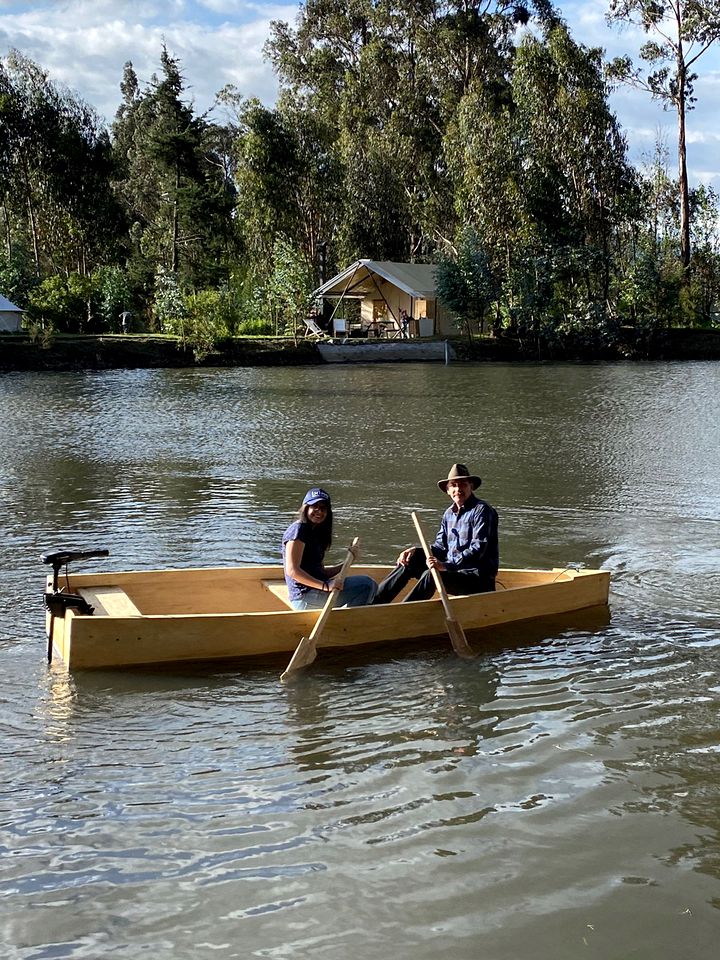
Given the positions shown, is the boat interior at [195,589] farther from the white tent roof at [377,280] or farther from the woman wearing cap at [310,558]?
the white tent roof at [377,280]

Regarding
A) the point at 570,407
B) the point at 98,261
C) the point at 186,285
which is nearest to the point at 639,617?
the point at 570,407

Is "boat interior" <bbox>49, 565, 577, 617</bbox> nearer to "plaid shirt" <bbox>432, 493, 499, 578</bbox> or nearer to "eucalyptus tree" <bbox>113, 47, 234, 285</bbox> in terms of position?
"plaid shirt" <bbox>432, 493, 499, 578</bbox>


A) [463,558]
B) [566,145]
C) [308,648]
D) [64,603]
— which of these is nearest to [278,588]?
[308,648]

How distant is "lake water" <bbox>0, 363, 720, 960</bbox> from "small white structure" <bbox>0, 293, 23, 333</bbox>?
109ft

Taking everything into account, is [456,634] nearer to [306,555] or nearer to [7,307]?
[306,555]

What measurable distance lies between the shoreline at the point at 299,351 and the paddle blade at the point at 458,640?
111 feet

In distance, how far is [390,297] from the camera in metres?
53.2

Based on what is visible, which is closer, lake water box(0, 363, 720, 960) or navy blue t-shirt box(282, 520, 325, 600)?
lake water box(0, 363, 720, 960)

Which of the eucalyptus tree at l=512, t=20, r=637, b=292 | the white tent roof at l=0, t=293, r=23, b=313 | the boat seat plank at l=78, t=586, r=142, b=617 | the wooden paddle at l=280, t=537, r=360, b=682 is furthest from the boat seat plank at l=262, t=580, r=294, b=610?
the eucalyptus tree at l=512, t=20, r=637, b=292

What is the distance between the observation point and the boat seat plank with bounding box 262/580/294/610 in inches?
340

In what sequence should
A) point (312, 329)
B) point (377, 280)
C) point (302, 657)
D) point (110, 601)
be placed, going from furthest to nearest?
point (377, 280), point (312, 329), point (110, 601), point (302, 657)

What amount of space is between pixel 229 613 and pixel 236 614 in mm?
749

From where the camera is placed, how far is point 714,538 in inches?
478

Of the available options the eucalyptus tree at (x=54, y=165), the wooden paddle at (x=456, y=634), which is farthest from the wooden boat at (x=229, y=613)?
the eucalyptus tree at (x=54, y=165)
